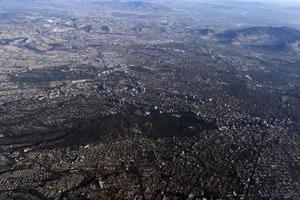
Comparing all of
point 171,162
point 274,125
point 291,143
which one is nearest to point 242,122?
point 274,125

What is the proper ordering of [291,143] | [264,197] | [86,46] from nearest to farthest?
[264,197] → [291,143] → [86,46]

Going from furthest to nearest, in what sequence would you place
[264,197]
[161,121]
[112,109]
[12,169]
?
1. [112,109]
2. [161,121]
3. [12,169]
4. [264,197]

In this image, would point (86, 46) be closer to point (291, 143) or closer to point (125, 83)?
point (125, 83)

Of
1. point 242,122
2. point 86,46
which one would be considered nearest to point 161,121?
point 242,122

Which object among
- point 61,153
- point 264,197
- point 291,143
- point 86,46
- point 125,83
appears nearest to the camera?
point 264,197

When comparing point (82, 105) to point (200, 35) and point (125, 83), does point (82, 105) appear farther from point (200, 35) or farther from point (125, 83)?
point (200, 35)

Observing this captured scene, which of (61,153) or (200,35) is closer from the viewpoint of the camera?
(61,153)
